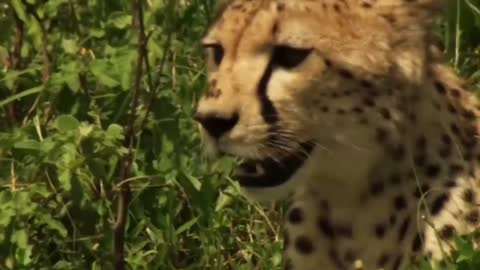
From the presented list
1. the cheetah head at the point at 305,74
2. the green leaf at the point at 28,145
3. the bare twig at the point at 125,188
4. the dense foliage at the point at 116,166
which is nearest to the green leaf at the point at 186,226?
the dense foliage at the point at 116,166

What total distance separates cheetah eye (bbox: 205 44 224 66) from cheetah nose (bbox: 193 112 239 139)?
17 centimetres

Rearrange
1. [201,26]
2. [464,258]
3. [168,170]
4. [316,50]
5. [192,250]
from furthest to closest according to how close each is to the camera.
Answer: [201,26], [192,250], [168,170], [316,50], [464,258]

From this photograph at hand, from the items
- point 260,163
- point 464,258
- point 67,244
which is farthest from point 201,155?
point 464,258

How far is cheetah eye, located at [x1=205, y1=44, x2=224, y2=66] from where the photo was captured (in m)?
3.09

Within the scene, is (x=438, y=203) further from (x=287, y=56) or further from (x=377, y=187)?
(x=287, y=56)

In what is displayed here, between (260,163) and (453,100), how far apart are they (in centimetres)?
38

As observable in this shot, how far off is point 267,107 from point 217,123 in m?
0.11

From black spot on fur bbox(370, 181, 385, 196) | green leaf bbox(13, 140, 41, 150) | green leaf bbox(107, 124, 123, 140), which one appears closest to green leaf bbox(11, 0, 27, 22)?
green leaf bbox(13, 140, 41, 150)

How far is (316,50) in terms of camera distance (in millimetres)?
3061

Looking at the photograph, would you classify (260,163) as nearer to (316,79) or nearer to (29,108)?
(316,79)

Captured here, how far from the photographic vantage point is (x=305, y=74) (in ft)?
10.0

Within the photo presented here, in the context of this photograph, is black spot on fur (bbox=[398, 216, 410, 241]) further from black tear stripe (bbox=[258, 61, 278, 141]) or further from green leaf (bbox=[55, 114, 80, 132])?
green leaf (bbox=[55, 114, 80, 132])

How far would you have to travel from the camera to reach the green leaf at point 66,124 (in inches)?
137

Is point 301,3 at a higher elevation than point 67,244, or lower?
higher
